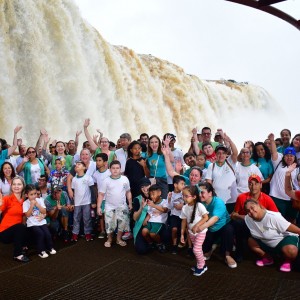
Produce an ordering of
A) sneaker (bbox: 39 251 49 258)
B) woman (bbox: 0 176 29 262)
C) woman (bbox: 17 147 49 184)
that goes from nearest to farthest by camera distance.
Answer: woman (bbox: 0 176 29 262)
sneaker (bbox: 39 251 49 258)
woman (bbox: 17 147 49 184)

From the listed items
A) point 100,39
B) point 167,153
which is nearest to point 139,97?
point 100,39

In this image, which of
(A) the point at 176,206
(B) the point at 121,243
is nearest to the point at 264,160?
(A) the point at 176,206

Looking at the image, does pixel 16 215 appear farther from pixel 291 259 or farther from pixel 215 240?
pixel 291 259

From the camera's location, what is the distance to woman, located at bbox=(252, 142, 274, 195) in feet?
19.1

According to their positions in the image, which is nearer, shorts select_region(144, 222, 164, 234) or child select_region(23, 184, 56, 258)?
child select_region(23, 184, 56, 258)

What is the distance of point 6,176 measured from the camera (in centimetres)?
575

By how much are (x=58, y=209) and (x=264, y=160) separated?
3.12m

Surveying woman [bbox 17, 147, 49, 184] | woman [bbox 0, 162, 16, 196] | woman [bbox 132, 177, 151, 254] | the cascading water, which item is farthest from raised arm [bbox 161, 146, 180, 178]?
the cascading water

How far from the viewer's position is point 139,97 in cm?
1953

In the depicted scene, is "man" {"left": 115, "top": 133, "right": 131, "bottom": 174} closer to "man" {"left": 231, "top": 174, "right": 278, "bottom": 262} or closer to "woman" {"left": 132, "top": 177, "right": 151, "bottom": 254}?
"woman" {"left": 132, "top": 177, "right": 151, "bottom": 254}

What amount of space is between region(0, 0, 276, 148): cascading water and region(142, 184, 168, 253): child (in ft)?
30.3

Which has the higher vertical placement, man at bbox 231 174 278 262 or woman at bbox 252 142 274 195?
woman at bbox 252 142 274 195

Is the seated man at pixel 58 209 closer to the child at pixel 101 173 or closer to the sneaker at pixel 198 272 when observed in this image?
the child at pixel 101 173

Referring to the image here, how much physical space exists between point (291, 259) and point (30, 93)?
38.6ft
